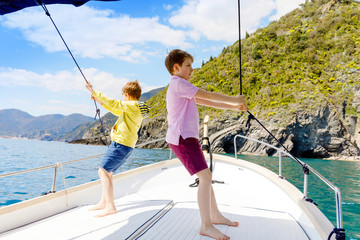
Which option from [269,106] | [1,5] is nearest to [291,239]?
[1,5]

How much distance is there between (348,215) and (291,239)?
4648 mm

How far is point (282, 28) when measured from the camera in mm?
45406

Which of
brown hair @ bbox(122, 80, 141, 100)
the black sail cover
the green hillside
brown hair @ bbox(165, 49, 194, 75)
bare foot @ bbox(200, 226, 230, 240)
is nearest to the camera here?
the black sail cover

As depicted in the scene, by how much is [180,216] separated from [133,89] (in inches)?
49.7

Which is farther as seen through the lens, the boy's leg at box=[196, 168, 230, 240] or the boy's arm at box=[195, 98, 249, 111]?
the boy's arm at box=[195, 98, 249, 111]

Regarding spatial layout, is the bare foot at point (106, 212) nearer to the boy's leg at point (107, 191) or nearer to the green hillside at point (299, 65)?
the boy's leg at point (107, 191)

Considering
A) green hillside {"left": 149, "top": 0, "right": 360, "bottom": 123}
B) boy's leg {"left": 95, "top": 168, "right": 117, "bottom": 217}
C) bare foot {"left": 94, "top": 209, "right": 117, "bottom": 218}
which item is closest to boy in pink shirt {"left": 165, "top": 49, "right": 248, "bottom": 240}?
boy's leg {"left": 95, "top": 168, "right": 117, "bottom": 217}

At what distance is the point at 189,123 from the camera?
1.63 m

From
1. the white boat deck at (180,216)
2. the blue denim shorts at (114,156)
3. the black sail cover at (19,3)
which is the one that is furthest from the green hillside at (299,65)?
the black sail cover at (19,3)

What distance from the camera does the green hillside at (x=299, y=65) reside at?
30.0 meters

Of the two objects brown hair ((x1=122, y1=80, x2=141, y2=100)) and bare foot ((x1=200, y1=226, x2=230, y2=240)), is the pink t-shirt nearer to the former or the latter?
bare foot ((x1=200, y1=226, x2=230, y2=240))

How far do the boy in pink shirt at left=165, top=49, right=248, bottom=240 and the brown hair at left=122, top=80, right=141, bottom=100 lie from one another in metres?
0.71

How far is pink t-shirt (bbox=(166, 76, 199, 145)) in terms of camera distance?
5.20 feet

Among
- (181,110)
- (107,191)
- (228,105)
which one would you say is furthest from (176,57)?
(107,191)
